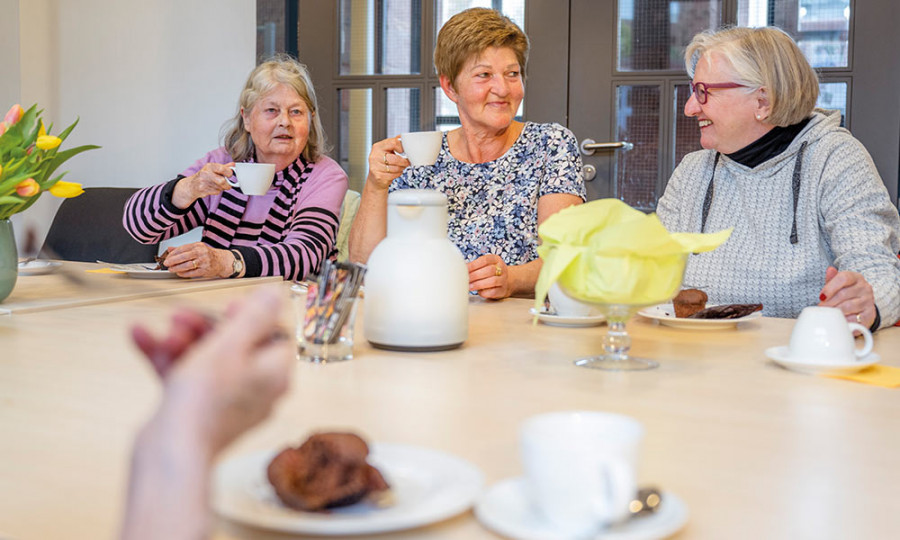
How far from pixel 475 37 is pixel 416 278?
1201 mm

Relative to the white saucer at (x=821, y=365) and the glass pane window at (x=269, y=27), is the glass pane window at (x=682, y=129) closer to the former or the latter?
the glass pane window at (x=269, y=27)

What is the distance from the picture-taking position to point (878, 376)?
1071mm

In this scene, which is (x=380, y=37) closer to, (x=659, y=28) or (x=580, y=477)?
(x=659, y=28)

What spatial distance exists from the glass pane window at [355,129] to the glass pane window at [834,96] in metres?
1.62

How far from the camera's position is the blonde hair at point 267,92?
2.52 metres

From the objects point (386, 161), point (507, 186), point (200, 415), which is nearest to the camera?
Answer: point (200, 415)

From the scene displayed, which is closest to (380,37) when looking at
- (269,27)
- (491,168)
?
(269,27)

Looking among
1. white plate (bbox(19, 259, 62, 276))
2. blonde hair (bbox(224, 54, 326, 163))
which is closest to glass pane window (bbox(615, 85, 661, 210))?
blonde hair (bbox(224, 54, 326, 163))

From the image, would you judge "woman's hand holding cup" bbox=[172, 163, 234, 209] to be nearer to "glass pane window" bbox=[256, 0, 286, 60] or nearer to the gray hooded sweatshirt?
the gray hooded sweatshirt

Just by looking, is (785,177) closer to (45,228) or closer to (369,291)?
(369,291)

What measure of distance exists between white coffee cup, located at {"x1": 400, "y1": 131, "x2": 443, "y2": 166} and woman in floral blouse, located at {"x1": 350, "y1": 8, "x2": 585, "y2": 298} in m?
0.33

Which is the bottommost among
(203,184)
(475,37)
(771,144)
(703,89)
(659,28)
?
(203,184)

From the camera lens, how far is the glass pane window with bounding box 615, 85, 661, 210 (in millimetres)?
3055

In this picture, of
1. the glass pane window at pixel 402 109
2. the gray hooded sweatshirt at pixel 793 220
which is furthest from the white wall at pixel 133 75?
the gray hooded sweatshirt at pixel 793 220
